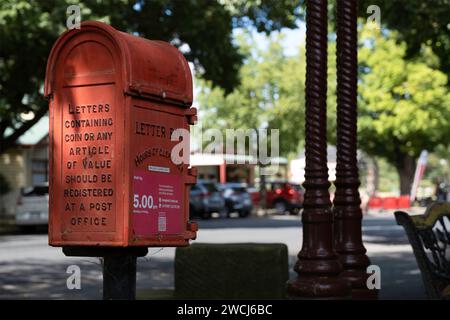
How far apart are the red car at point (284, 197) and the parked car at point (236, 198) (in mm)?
3714

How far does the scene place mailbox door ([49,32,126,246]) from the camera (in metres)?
4.60

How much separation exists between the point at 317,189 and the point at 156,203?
2.32 meters

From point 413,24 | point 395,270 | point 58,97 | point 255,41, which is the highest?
point 255,41

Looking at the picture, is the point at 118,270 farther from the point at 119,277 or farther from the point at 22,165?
the point at 22,165

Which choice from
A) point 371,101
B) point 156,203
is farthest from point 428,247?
point 371,101

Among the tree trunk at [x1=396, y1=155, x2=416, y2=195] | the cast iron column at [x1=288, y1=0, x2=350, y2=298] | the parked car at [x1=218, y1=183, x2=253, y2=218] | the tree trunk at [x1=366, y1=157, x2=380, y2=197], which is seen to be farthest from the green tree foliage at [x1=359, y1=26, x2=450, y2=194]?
the cast iron column at [x1=288, y1=0, x2=350, y2=298]

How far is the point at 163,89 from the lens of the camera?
4.77 m

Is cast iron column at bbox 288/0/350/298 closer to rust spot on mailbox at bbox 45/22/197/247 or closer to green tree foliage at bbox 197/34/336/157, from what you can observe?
rust spot on mailbox at bbox 45/22/197/247

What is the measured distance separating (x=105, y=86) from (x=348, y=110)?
381 cm

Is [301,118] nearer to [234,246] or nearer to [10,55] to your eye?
[10,55]

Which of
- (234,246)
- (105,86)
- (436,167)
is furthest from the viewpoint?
(436,167)

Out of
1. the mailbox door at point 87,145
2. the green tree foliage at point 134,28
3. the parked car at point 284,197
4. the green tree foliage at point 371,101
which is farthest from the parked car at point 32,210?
the mailbox door at point 87,145

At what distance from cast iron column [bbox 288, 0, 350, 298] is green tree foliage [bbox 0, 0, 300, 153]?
14130 millimetres

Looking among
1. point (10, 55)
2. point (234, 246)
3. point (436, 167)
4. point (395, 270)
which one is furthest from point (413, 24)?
point (436, 167)
